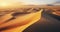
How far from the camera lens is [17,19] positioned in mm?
1184

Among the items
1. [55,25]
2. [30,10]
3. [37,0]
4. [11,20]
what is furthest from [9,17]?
[55,25]

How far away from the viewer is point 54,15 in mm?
1236

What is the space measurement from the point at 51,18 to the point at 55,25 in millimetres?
92

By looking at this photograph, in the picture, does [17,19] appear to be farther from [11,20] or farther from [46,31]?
[46,31]

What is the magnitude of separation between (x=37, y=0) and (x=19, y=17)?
0.81ft

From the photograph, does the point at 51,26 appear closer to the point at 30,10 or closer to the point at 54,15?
the point at 54,15

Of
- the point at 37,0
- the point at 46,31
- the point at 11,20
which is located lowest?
the point at 46,31

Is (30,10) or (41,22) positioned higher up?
(30,10)

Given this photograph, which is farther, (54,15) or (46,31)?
(54,15)

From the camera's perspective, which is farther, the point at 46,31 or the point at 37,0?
the point at 37,0

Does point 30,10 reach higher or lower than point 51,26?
higher

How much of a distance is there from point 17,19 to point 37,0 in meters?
0.28

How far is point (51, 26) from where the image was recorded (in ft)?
3.78

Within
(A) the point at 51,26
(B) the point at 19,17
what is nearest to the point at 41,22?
(A) the point at 51,26
